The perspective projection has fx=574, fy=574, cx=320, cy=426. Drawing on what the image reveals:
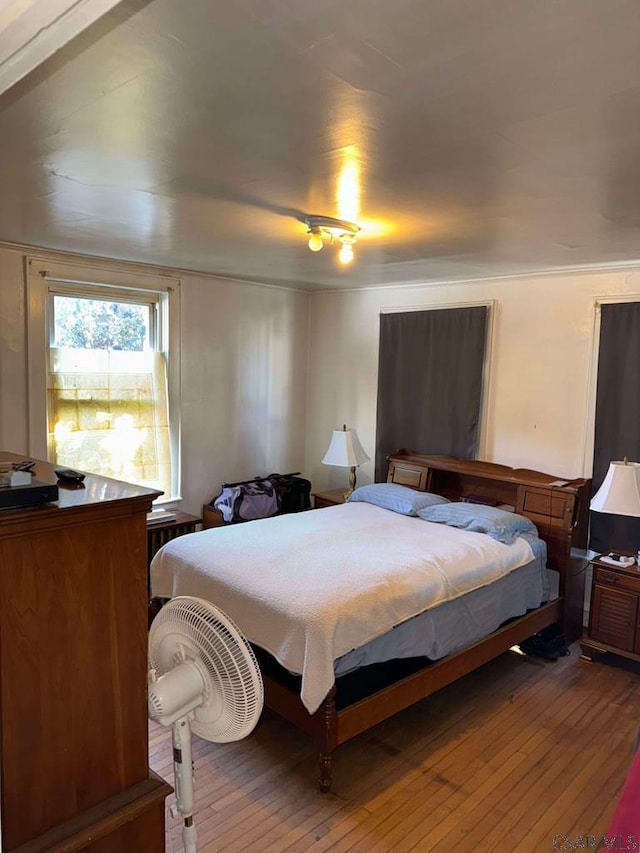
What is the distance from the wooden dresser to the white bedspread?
4.12 ft

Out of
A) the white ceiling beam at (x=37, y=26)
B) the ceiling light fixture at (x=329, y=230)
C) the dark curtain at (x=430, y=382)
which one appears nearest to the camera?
the white ceiling beam at (x=37, y=26)

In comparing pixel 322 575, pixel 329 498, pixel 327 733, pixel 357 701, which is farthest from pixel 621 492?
pixel 329 498

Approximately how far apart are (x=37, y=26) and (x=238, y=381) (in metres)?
4.23

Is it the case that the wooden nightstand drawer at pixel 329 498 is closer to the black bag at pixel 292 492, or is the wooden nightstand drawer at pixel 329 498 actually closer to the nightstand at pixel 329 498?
the nightstand at pixel 329 498

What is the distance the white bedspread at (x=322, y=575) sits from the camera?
239 cm

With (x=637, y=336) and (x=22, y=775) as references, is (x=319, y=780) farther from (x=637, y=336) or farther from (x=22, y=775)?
(x=637, y=336)

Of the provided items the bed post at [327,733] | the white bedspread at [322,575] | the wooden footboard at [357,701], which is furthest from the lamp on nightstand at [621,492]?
the bed post at [327,733]

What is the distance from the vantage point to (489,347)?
4203mm

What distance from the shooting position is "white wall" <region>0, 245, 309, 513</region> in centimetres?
462

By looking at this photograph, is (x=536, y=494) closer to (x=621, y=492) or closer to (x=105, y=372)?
(x=621, y=492)

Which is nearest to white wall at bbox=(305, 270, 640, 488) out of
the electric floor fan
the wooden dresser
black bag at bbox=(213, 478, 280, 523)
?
black bag at bbox=(213, 478, 280, 523)

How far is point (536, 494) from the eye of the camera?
378 centimetres

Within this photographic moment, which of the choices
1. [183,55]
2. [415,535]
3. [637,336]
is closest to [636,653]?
[415,535]

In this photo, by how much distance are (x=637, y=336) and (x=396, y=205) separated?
1977mm
